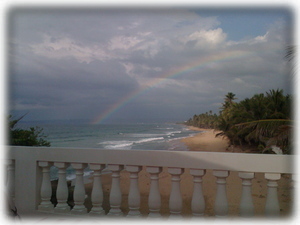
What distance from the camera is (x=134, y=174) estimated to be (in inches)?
115

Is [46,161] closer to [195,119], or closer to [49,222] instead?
[49,222]

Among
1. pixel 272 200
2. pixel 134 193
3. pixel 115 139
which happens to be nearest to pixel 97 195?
pixel 134 193

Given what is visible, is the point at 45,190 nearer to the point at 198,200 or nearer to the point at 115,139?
the point at 198,200

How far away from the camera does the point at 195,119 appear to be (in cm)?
12512

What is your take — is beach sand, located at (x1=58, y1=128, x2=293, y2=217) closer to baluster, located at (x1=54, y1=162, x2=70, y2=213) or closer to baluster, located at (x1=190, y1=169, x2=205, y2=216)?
baluster, located at (x1=190, y1=169, x2=205, y2=216)

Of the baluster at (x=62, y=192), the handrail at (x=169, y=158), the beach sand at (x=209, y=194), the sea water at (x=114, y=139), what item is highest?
the handrail at (x=169, y=158)

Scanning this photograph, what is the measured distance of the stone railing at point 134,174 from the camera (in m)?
2.62

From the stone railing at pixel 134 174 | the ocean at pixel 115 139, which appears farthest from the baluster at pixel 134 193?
the ocean at pixel 115 139

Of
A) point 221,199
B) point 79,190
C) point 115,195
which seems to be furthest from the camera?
point 79,190

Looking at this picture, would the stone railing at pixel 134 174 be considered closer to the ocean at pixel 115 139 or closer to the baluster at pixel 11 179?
the baluster at pixel 11 179

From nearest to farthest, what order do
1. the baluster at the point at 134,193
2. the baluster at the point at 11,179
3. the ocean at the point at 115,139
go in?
the baluster at the point at 134,193
the baluster at the point at 11,179
the ocean at the point at 115,139

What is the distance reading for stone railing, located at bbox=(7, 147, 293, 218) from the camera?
2617mm

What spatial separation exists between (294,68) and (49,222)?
8.49m

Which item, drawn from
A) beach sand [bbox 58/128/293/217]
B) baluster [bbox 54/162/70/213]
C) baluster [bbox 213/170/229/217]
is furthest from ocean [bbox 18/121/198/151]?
baluster [bbox 213/170/229/217]
